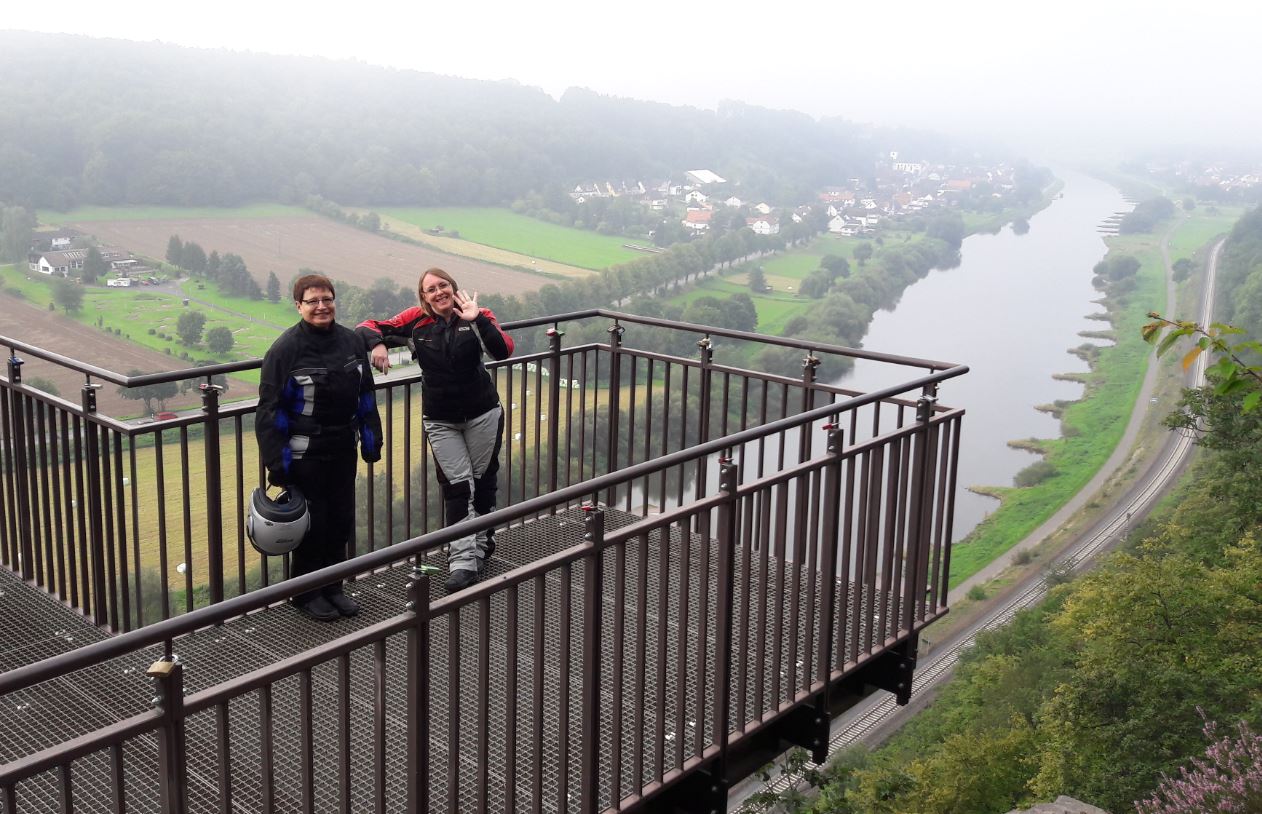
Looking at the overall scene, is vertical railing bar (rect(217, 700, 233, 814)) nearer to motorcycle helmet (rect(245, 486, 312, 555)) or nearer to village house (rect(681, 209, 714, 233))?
motorcycle helmet (rect(245, 486, 312, 555))

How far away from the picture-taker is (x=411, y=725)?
2779mm

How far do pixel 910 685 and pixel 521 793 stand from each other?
6.99 ft

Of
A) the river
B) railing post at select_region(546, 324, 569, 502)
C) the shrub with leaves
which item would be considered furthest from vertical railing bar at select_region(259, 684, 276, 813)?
the river

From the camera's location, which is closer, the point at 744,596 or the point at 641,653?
the point at 641,653

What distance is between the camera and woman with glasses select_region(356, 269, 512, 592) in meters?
4.88

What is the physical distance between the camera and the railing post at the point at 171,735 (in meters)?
2.11

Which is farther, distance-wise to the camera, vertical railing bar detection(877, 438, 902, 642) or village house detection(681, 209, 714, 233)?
village house detection(681, 209, 714, 233)

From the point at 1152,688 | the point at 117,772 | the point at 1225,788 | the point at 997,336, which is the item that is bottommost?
the point at 1152,688

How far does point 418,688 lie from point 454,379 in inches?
92.3

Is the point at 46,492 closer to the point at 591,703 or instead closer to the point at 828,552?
the point at 591,703

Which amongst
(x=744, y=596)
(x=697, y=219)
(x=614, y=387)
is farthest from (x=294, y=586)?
(x=697, y=219)

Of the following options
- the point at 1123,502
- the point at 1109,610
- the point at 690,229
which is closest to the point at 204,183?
the point at 690,229

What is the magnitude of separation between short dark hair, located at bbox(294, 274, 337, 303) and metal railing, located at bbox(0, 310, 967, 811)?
20.8 inches

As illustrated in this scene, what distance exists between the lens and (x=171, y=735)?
215 cm
